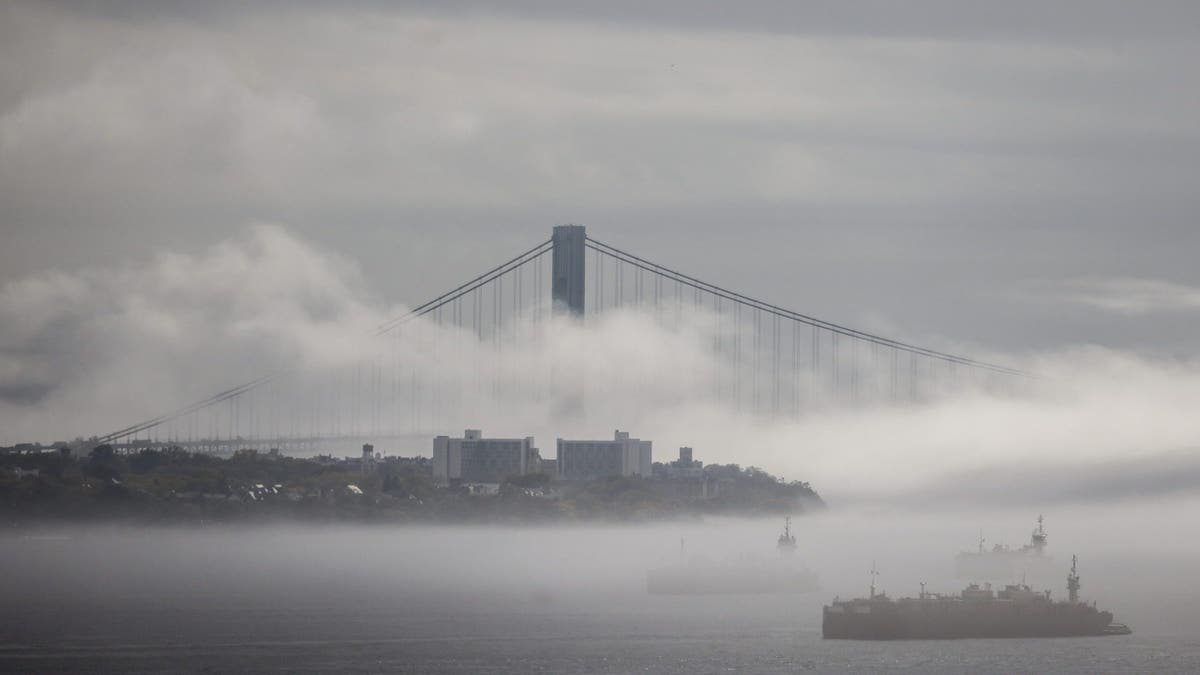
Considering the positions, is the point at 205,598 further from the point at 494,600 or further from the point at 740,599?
the point at 740,599

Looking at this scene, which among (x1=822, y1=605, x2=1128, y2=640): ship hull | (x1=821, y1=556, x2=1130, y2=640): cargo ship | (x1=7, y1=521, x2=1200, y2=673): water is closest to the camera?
(x1=7, y1=521, x2=1200, y2=673): water

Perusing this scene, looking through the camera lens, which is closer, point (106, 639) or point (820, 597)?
point (106, 639)

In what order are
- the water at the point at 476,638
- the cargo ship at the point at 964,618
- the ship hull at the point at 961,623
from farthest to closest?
the cargo ship at the point at 964,618 → the ship hull at the point at 961,623 → the water at the point at 476,638

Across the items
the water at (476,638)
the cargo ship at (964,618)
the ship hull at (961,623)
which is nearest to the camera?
the water at (476,638)

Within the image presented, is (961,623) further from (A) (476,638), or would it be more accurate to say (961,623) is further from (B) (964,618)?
(A) (476,638)

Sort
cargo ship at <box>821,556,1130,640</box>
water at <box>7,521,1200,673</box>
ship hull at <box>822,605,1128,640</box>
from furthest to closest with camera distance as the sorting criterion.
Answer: cargo ship at <box>821,556,1130,640</box> → ship hull at <box>822,605,1128,640</box> → water at <box>7,521,1200,673</box>

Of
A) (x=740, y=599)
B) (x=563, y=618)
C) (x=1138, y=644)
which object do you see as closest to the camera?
(x=1138, y=644)

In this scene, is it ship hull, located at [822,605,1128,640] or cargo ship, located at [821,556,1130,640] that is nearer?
ship hull, located at [822,605,1128,640]

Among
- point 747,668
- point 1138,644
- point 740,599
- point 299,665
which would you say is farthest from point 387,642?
point 740,599

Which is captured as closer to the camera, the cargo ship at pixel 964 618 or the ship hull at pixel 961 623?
the ship hull at pixel 961 623
